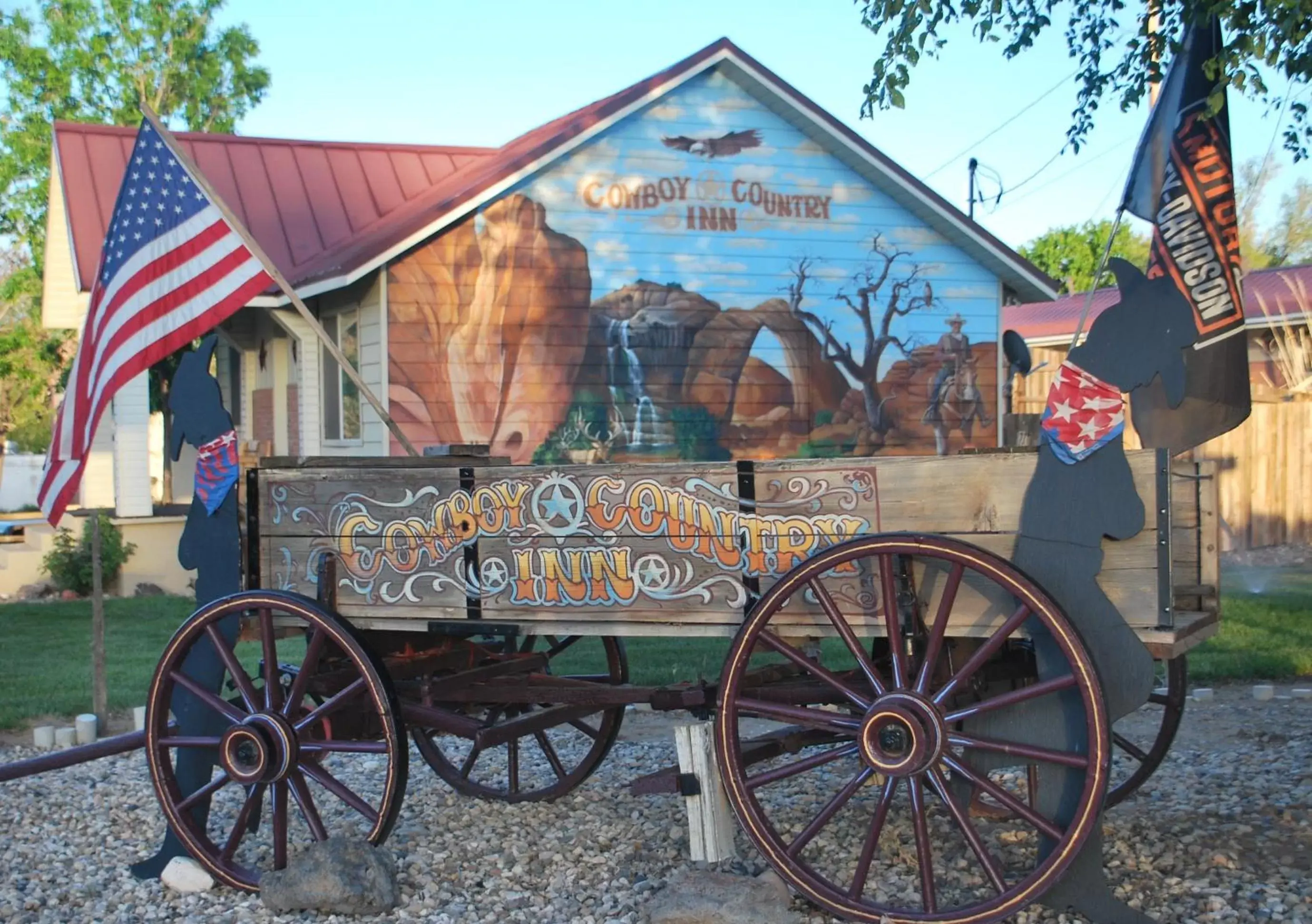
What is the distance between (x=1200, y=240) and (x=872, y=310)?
851cm

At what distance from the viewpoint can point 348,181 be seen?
14227 millimetres

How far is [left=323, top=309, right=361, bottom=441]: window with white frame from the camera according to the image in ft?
40.8

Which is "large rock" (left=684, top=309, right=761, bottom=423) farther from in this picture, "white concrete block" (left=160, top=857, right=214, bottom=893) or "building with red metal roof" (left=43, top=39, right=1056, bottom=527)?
"white concrete block" (left=160, top=857, right=214, bottom=893)

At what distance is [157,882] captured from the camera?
4797mm

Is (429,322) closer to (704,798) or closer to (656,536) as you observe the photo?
(656,536)

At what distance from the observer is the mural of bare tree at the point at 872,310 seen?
13.1m

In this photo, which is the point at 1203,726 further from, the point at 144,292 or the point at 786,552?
the point at 144,292

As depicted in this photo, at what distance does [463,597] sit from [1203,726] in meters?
4.60

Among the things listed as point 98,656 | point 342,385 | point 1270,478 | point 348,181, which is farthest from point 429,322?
point 1270,478

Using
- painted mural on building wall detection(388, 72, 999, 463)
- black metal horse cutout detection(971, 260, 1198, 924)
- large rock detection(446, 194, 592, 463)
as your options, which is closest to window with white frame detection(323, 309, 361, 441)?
painted mural on building wall detection(388, 72, 999, 463)

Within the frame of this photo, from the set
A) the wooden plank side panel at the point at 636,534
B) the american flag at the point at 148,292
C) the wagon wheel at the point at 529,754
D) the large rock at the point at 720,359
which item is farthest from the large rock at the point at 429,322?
the wooden plank side panel at the point at 636,534

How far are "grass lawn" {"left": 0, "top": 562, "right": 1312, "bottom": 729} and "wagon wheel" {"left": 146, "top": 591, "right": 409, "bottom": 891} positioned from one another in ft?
9.42

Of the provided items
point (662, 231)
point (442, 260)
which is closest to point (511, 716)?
point (442, 260)

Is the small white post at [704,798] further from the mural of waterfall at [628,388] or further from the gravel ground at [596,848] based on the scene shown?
the mural of waterfall at [628,388]
